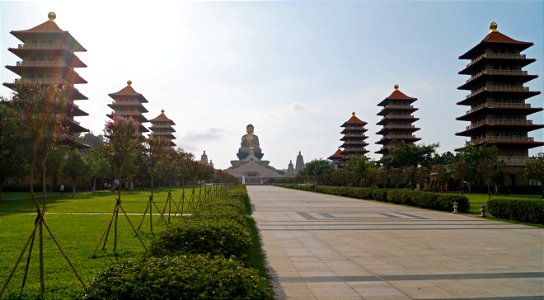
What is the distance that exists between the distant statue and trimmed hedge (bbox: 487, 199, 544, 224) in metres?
114

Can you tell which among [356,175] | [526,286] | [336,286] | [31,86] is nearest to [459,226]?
[526,286]

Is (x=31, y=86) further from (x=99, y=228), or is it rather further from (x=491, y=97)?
(x=491, y=97)

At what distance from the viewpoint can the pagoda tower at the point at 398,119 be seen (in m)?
75.8

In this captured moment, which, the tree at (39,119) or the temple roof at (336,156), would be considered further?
the temple roof at (336,156)

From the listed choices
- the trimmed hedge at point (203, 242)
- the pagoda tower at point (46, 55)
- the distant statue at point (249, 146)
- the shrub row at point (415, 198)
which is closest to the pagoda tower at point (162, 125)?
the distant statue at point (249, 146)

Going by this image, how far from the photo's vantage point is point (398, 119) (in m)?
76.7

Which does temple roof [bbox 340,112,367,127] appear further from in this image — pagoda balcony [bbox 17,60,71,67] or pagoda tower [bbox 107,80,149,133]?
pagoda balcony [bbox 17,60,71,67]

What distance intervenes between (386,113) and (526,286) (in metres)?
73.8

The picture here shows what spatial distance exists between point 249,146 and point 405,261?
411 ft

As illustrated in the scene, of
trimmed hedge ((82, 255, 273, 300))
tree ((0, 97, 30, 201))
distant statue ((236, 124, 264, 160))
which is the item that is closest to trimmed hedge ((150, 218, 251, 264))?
trimmed hedge ((82, 255, 273, 300))

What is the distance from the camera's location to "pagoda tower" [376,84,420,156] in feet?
249

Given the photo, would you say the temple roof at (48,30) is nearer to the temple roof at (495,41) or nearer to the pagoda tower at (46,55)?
the pagoda tower at (46,55)

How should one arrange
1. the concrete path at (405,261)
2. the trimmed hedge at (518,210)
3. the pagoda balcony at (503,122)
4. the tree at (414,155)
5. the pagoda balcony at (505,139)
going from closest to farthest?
1. the concrete path at (405,261)
2. the trimmed hedge at (518,210)
3. the pagoda balcony at (505,139)
4. the pagoda balcony at (503,122)
5. the tree at (414,155)

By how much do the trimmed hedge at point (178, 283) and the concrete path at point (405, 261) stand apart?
2372 mm
